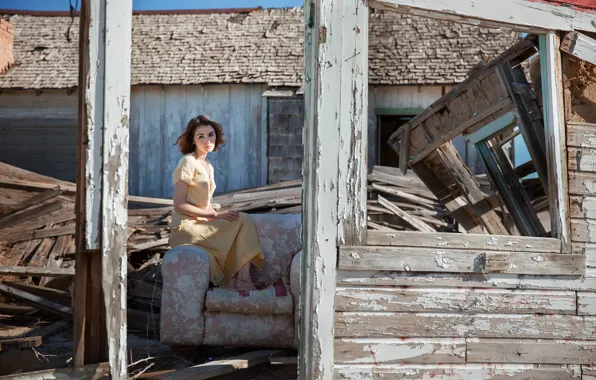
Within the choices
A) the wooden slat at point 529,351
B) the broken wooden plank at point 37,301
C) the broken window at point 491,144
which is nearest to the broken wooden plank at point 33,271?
the broken wooden plank at point 37,301

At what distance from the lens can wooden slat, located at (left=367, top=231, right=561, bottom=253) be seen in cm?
375

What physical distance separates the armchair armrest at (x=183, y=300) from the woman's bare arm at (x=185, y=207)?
621 mm

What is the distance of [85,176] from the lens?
10.9 feet

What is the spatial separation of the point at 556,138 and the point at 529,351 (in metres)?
1.36

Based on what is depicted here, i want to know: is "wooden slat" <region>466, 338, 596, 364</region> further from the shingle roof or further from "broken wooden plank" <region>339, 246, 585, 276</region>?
the shingle roof

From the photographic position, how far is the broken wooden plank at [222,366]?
4.21 m

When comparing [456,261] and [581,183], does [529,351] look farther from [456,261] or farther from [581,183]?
[581,183]

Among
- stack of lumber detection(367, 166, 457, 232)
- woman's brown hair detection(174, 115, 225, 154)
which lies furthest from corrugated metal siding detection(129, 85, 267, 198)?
woman's brown hair detection(174, 115, 225, 154)

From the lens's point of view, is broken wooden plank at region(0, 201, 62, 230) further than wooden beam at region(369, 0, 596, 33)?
Yes

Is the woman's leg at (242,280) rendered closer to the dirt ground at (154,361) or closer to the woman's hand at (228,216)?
the woman's hand at (228,216)

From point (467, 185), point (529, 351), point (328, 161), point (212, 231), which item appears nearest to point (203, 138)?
point (212, 231)

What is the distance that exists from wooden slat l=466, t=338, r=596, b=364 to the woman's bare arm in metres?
2.53

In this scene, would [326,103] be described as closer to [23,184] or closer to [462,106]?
[462,106]

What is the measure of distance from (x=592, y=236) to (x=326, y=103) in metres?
1.94
